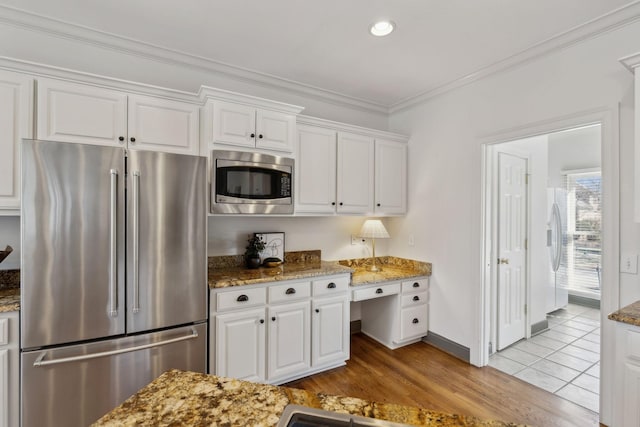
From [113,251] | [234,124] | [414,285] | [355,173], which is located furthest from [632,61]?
[113,251]

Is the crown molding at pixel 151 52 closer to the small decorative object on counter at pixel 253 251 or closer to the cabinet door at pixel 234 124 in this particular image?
the cabinet door at pixel 234 124

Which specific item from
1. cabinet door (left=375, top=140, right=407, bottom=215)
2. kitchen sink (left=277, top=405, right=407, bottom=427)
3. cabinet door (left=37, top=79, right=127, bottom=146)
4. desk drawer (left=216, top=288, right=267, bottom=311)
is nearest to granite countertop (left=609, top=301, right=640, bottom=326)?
kitchen sink (left=277, top=405, right=407, bottom=427)

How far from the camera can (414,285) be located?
3209 millimetres

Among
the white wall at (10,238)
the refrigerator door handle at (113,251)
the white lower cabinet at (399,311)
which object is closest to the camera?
the refrigerator door handle at (113,251)

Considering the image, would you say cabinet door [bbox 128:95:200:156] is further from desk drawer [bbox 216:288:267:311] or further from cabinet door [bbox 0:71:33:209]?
desk drawer [bbox 216:288:267:311]

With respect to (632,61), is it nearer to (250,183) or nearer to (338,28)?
(338,28)

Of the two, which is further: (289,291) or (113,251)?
(289,291)

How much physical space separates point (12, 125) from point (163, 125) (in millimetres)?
847

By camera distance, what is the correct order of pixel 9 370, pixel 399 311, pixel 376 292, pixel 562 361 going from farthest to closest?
1. pixel 399 311
2. pixel 376 292
3. pixel 562 361
4. pixel 9 370

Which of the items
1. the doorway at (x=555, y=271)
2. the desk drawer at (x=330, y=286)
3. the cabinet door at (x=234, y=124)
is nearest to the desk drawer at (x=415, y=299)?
the doorway at (x=555, y=271)

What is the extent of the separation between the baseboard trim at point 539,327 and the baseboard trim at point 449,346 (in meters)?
1.25

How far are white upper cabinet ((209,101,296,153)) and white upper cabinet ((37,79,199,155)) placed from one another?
212mm

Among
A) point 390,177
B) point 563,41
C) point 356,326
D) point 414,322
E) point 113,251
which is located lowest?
point 356,326

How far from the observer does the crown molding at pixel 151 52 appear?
6.91 feet
